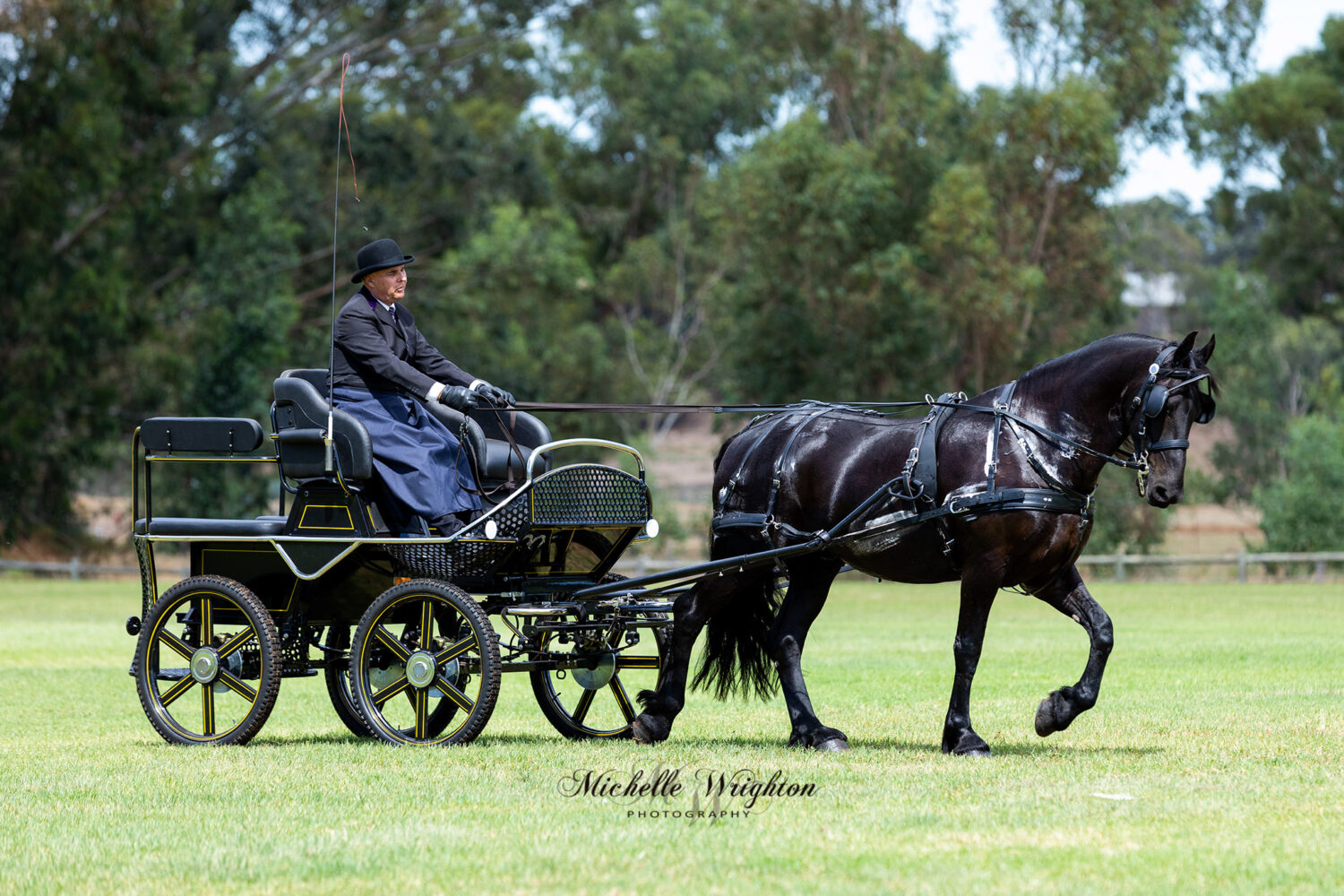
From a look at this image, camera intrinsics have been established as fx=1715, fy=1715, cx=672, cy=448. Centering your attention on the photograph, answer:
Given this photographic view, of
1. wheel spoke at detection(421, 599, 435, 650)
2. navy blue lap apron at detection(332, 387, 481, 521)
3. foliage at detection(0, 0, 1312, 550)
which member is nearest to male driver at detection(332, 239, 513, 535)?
navy blue lap apron at detection(332, 387, 481, 521)

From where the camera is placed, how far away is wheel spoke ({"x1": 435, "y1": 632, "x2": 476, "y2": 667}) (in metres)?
8.02

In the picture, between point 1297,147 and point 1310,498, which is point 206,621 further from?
point 1297,147

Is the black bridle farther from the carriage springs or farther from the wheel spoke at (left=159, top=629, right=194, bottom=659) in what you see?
the wheel spoke at (left=159, top=629, right=194, bottom=659)

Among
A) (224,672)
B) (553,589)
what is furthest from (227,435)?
(553,589)

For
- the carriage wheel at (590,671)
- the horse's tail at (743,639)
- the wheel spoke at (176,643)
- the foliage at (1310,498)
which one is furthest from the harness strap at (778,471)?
the foliage at (1310,498)

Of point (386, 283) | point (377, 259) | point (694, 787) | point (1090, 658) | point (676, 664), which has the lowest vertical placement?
point (694, 787)

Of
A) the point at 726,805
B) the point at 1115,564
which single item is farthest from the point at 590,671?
the point at 1115,564

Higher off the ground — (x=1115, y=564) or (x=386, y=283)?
(x=386, y=283)

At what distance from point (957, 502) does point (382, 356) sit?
9.42 feet

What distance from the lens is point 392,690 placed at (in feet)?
27.0

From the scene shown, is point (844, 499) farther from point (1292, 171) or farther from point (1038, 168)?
point (1292, 171)

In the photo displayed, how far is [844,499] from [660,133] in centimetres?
4782

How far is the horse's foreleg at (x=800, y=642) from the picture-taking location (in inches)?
318

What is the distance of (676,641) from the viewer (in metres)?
8.63
